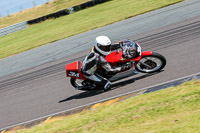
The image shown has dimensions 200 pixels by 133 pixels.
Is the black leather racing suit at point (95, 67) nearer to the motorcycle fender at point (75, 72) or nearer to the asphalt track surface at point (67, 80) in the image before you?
the motorcycle fender at point (75, 72)

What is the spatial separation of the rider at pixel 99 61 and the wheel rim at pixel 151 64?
1.40ft

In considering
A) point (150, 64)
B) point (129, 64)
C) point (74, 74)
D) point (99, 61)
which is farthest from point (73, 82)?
point (150, 64)

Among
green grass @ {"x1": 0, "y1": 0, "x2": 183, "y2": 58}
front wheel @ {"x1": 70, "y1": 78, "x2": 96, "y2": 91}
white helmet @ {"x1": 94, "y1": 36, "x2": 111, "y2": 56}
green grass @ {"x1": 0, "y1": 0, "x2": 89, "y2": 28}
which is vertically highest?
white helmet @ {"x1": 94, "y1": 36, "x2": 111, "y2": 56}

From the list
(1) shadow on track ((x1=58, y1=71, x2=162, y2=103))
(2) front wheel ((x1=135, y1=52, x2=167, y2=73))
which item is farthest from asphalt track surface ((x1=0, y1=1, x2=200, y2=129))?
(2) front wheel ((x1=135, y1=52, x2=167, y2=73))

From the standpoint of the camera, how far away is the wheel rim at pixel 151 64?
7.64 m

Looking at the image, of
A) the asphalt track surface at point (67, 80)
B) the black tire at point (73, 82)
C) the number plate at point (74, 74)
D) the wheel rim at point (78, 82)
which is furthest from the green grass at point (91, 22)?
the number plate at point (74, 74)

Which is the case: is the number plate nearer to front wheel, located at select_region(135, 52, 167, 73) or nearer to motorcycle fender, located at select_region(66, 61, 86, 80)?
motorcycle fender, located at select_region(66, 61, 86, 80)

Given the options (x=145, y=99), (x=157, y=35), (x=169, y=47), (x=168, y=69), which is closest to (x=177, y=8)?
(x=157, y=35)

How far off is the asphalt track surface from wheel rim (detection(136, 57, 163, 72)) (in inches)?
7.5

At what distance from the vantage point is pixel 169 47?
987 cm

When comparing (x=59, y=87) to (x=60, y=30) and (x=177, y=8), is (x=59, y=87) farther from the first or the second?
(x=60, y=30)

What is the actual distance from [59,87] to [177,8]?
983cm

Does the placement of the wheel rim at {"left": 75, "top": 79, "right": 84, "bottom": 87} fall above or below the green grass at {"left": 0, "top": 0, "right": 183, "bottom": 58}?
above

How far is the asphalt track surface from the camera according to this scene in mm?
7613
